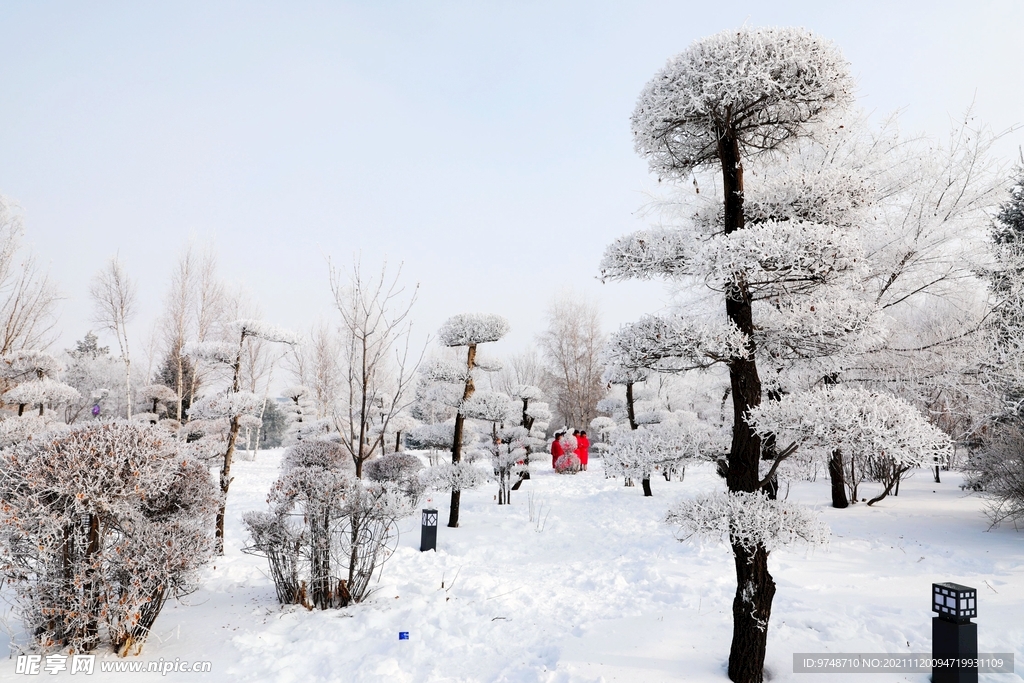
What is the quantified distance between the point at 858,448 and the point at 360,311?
485 cm

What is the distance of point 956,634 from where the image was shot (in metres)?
3.20

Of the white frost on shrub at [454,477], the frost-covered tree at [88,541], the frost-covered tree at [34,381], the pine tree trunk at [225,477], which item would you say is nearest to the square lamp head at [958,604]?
the frost-covered tree at [88,541]

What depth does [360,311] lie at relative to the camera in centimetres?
594

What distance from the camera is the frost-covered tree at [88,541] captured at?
3.25m

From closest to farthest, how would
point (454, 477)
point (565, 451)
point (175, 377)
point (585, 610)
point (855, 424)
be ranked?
1. point (855, 424)
2. point (585, 610)
3. point (454, 477)
4. point (565, 451)
5. point (175, 377)

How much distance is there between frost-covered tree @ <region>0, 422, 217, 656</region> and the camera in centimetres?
325

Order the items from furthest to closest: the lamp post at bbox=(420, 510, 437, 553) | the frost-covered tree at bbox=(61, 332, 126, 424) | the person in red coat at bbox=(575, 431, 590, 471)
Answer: the frost-covered tree at bbox=(61, 332, 126, 424) < the person in red coat at bbox=(575, 431, 590, 471) < the lamp post at bbox=(420, 510, 437, 553)

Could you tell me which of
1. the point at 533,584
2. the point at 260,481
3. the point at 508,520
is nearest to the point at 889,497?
the point at 508,520

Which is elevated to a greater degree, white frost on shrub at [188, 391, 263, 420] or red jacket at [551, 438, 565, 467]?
white frost on shrub at [188, 391, 263, 420]

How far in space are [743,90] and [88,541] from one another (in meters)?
5.18

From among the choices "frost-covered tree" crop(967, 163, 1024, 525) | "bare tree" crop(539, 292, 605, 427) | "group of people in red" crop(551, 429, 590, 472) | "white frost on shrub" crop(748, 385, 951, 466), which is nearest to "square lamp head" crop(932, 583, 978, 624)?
"white frost on shrub" crop(748, 385, 951, 466)

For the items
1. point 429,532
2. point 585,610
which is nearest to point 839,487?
point 585,610

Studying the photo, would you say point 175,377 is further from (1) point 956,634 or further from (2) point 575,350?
(1) point 956,634

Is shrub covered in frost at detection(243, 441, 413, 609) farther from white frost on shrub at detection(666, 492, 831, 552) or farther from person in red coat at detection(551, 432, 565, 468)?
person in red coat at detection(551, 432, 565, 468)
